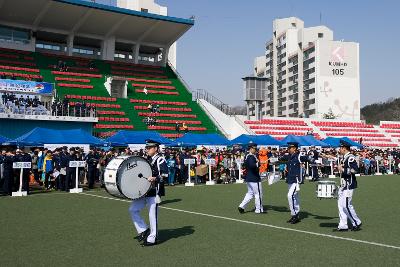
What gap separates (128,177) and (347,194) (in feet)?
14.8

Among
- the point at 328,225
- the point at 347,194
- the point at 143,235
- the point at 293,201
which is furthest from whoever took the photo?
the point at 293,201

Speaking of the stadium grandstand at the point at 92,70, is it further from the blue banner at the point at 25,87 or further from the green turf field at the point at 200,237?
the green turf field at the point at 200,237

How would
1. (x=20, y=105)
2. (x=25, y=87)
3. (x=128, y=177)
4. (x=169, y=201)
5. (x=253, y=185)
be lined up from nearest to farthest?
(x=128, y=177), (x=253, y=185), (x=169, y=201), (x=20, y=105), (x=25, y=87)

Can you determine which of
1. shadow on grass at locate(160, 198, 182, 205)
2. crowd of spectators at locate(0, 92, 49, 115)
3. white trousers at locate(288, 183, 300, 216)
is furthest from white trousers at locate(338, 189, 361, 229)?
crowd of spectators at locate(0, 92, 49, 115)

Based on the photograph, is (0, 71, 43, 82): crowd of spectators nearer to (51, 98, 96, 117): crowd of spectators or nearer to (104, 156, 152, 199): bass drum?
(51, 98, 96, 117): crowd of spectators

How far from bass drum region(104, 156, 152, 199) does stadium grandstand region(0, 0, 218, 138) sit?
77.9ft

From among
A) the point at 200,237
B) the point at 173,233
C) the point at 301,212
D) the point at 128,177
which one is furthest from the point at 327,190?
the point at 128,177

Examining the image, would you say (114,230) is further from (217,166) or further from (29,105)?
(29,105)

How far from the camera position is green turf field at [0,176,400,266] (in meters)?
6.85

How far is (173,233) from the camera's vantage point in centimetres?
917

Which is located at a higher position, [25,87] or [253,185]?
[25,87]

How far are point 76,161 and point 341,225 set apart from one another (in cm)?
1298

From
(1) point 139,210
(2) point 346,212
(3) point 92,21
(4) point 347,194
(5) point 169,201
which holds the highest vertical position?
(3) point 92,21

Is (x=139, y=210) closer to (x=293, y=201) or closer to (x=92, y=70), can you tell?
(x=293, y=201)
